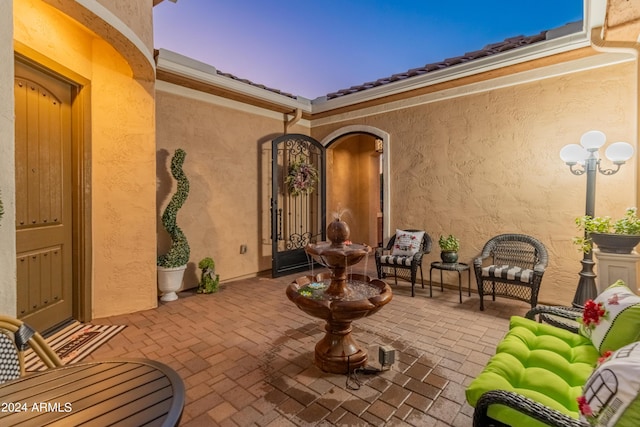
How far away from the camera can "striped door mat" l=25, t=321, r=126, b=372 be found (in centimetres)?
241

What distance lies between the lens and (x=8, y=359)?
1.29 m

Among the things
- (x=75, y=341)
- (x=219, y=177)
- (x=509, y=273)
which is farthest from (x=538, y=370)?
Answer: (x=219, y=177)

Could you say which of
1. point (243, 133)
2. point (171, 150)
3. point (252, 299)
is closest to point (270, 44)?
point (243, 133)

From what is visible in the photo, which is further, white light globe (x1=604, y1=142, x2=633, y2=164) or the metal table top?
white light globe (x1=604, y1=142, x2=633, y2=164)

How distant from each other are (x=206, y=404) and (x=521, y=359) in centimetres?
188

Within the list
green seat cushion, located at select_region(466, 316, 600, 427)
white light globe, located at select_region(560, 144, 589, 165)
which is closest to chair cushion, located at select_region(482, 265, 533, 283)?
white light globe, located at select_region(560, 144, 589, 165)

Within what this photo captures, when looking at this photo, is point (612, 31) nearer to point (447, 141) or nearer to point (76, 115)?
point (447, 141)

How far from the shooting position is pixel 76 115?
10.2 ft

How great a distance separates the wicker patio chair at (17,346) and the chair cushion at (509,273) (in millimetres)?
3851

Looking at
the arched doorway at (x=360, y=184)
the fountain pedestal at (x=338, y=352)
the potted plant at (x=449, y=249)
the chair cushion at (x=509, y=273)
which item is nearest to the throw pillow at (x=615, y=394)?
the fountain pedestal at (x=338, y=352)

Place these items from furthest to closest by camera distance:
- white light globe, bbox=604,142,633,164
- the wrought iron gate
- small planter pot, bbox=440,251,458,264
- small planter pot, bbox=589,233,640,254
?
the wrought iron gate, small planter pot, bbox=440,251,458,264, white light globe, bbox=604,142,633,164, small planter pot, bbox=589,233,640,254

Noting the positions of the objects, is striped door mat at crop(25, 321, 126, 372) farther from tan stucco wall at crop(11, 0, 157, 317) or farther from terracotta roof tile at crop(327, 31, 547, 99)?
terracotta roof tile at crop(327, 31, 547, 99)

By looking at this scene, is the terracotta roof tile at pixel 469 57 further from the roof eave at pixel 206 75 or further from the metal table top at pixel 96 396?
the metal table top at pixel 96 396

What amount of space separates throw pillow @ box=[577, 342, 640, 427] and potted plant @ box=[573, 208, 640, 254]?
2.39 m
